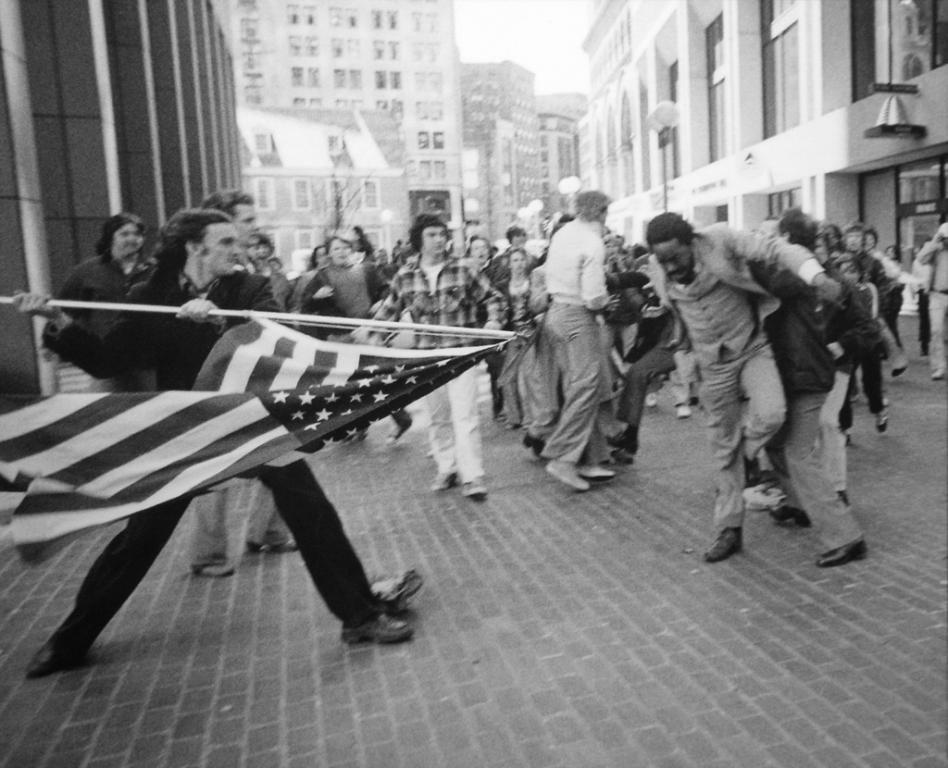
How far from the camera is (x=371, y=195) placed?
73938mm

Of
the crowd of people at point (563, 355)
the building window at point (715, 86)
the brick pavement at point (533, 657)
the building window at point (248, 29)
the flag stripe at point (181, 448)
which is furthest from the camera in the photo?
the building window at point (248, 29)

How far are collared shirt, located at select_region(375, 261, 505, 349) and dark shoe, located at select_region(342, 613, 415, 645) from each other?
3198 millimetres

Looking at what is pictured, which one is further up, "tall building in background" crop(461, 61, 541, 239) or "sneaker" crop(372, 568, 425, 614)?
"tall building in background" crop(461, 61, 541, 239)

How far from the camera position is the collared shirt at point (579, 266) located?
6438 mm

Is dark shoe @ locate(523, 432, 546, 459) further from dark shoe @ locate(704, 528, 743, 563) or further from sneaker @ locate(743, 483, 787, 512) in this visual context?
dark shoe @ locate(704, 528, 743, 563)

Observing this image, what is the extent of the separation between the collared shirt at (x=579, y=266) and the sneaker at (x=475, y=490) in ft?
4.99

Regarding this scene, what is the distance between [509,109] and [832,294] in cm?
16898

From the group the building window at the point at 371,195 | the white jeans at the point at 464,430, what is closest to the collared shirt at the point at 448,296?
the white jeans at the point at 464,430

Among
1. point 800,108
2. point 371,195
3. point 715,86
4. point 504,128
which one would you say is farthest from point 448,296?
point 504,128

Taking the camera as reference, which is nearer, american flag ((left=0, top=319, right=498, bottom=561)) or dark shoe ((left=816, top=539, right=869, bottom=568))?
american flag ((left=0, top=319, right=498, bottom=561))

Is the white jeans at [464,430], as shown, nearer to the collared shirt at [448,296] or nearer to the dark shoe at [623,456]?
the collared shirt at [448,296]

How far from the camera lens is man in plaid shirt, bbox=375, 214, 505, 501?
6.56 m

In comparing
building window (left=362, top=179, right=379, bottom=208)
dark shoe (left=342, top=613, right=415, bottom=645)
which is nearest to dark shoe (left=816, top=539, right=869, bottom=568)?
dark shoe (left=342, top=613, right=415, bottom=645)

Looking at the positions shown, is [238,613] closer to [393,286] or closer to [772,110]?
[393,286]
